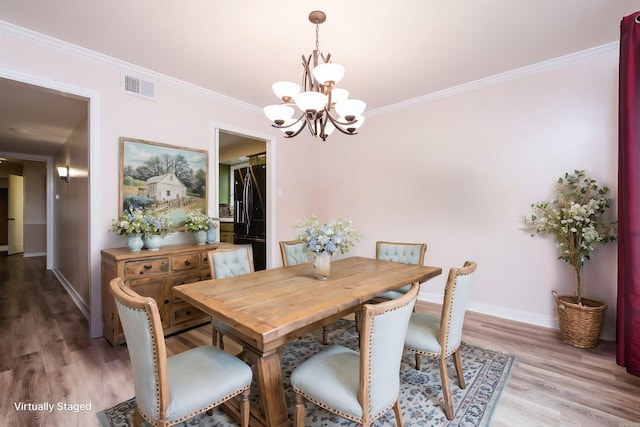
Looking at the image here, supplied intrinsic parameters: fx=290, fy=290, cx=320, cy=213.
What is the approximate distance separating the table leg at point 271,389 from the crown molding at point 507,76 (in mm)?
3527

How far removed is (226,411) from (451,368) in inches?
65.2

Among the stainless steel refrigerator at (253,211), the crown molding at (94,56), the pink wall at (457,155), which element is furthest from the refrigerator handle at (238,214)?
the crown molding at (94,56)

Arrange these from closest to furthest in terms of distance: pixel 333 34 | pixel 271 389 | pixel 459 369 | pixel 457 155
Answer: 1. pixel 271 389
2. pixel 459 369
3. pixel 333 34
4. pixel 457 155

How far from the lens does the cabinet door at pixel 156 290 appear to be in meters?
2.61

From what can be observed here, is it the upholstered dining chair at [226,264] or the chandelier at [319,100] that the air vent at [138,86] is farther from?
the upholstered dining chair at [226,264]

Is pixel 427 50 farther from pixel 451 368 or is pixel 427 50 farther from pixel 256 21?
pixel 451 368

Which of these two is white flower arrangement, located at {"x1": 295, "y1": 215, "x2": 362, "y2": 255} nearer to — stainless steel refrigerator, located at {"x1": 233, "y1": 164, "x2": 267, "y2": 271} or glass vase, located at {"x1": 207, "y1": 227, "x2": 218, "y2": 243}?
glass vase, located at {"x1": 207, "y1": 227, "x2": 218, "y2": 243}

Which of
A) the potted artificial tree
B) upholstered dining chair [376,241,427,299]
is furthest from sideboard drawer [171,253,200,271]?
the potted artificial tree

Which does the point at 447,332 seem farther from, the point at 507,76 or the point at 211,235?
the point at 507,76

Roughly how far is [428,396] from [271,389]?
1.07 metres

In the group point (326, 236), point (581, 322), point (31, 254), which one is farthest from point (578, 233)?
point (31, 254)

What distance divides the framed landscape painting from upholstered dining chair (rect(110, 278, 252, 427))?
1909 millimetres

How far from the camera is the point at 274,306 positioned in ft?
4.99

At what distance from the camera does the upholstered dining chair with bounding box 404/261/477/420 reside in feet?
5.59
